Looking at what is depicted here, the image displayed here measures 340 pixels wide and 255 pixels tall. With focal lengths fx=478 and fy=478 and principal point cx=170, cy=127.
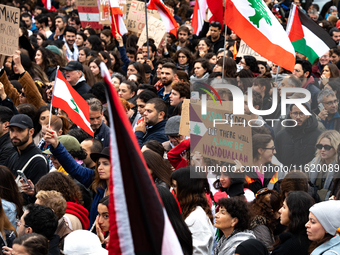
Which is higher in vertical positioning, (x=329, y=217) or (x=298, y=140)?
(x=329, y=217)

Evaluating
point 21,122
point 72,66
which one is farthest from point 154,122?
point 72,66

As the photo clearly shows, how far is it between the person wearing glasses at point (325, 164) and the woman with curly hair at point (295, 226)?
1167mm

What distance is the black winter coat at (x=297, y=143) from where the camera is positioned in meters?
5.50

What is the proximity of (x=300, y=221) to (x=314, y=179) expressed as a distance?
1.47m

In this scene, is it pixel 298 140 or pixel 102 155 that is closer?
pixel 102 155

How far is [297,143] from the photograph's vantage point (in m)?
5.66

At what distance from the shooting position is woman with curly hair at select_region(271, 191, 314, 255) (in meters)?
3.74

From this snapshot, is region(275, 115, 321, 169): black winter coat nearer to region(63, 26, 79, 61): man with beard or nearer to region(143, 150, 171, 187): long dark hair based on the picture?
region(143, 150, 171, 187): long dark hair

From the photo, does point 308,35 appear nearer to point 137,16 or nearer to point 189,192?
point 189,192

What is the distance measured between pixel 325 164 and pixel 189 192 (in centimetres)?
189

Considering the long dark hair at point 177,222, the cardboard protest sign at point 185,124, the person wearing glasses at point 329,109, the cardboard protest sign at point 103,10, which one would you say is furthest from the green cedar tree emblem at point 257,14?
the cardboard protest sign at point 103,10

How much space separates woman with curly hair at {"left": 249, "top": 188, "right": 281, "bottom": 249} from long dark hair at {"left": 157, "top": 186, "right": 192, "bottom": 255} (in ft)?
3.21

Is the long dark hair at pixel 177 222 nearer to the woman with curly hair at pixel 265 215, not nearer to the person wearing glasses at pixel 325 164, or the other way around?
the woman with curly hair at pixel 265 215

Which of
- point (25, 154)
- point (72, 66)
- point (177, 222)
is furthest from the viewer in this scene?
point (72, 66)
